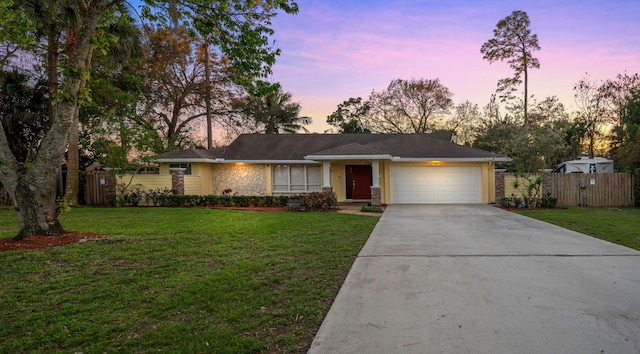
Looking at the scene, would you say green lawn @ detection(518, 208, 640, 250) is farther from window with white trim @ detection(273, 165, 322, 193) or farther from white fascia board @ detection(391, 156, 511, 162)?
window with white trim @ detection(273, 165, 322, 193)

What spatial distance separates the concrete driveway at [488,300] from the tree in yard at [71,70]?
16.7 ft

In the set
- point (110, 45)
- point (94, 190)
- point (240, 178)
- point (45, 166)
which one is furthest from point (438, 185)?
point (94, 190)

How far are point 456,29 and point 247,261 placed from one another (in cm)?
1339

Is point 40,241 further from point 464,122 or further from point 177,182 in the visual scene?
point 464,122

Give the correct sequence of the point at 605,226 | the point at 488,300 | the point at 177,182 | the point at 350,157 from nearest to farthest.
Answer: the point at 488,300 < the point at 605,226 < the point at 350,157 < the point at 177,182

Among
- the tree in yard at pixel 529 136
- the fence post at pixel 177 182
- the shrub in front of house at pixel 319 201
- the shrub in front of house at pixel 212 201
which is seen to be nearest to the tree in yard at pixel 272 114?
the fence post at pixel 177 182

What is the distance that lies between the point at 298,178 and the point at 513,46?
21.6 metres

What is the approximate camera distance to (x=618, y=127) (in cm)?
2631

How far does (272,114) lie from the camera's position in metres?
29.9

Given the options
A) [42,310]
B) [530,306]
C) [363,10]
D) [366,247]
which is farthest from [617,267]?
[363,10]

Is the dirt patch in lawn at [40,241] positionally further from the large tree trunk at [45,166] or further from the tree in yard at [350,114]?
the tree in yard at [350,114]

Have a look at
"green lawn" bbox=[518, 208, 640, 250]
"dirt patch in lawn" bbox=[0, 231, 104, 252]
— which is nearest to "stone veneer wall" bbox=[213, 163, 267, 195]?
"dirt patch in lawn" bbox=[0, 231, 104, 252]

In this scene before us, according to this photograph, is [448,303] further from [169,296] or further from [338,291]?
[169,296]

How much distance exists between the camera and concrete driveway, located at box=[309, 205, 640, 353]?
2.96 metres
